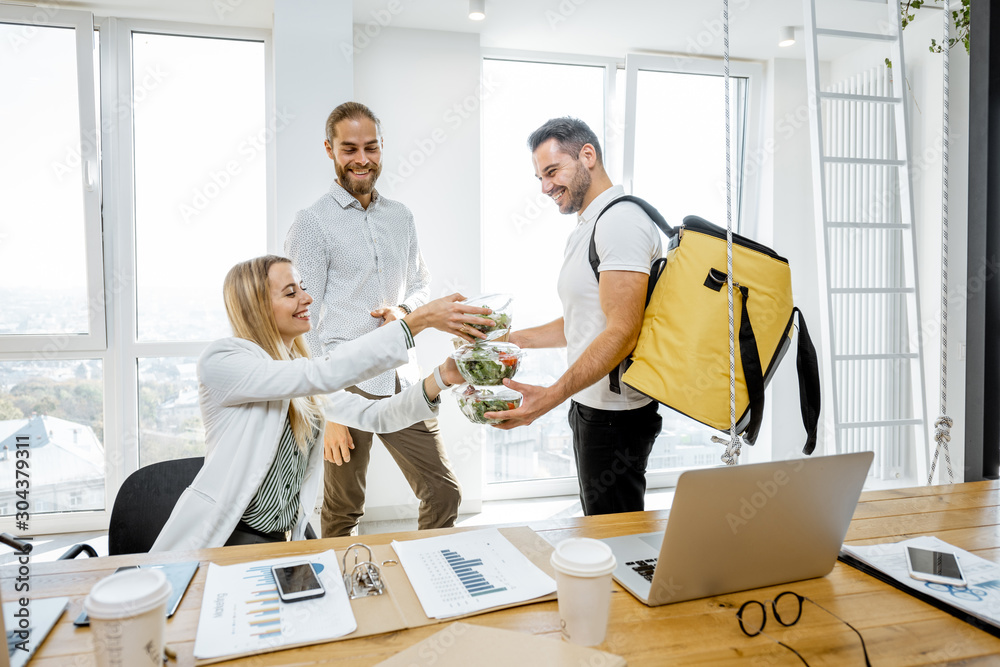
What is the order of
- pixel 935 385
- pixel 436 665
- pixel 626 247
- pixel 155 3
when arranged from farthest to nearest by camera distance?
pixel 935 385 → pixel 155 3 → pixel 626 247 → pixel 436 665

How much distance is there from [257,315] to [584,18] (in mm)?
2481

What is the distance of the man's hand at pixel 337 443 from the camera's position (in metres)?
2.37

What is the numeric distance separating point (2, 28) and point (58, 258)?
44.2 inches

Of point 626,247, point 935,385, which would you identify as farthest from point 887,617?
point 935,385

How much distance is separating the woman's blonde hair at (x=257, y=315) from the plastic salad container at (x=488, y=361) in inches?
18.8

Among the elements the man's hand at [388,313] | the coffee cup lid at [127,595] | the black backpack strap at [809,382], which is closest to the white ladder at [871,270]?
the black backpack strap at [809,382]

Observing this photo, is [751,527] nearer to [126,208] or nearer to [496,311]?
[496,311]

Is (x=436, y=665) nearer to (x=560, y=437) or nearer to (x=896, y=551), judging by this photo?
(x=896, y=551)

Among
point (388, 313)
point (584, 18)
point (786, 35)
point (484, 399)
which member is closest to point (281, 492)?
point (484, 399)

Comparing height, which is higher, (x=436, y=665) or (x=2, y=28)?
(x=2, y=28)

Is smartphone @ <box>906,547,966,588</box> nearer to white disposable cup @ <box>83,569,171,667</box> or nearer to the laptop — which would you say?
the laptop

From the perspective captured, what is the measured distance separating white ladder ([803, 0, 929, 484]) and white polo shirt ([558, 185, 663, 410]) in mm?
1754

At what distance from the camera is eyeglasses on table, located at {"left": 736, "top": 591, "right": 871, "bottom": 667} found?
0.89 metres

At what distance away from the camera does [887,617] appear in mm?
944
